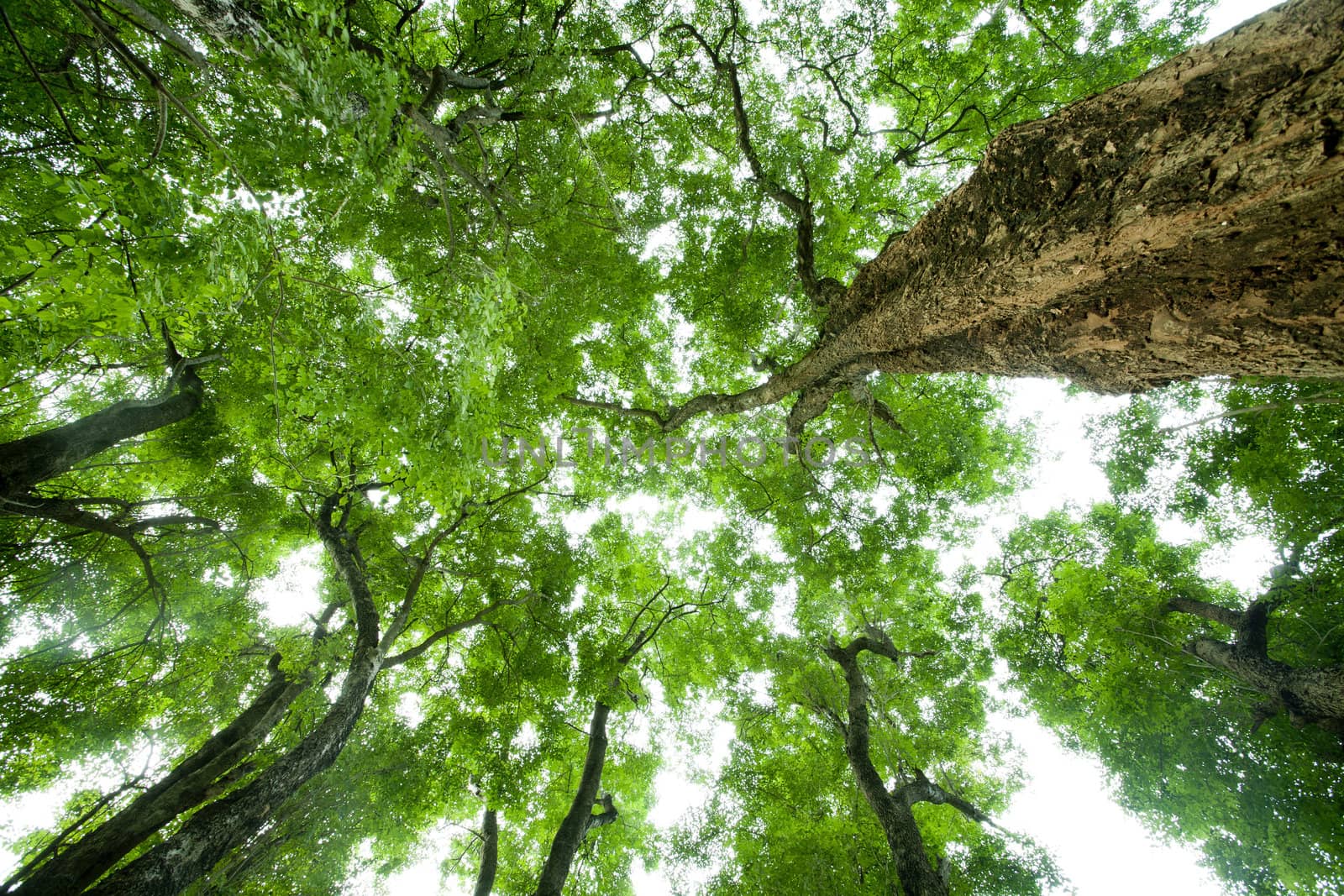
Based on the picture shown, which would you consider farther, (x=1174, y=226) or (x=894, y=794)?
(x=894, y=794)

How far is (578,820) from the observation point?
7379 mm

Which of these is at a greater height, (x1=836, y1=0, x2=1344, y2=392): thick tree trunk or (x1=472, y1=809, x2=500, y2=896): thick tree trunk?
(x1=836, y1=0, x2=1344, y2=392): thick tree trunk

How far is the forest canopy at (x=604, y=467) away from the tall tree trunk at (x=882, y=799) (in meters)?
0.07

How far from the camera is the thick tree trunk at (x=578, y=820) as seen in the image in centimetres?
670

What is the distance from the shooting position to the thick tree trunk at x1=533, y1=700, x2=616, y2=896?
264 inches

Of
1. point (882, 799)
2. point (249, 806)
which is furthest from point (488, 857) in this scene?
point (882, 799)

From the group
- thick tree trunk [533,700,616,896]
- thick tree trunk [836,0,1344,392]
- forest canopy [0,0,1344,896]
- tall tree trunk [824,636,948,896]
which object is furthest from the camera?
thick tree trunk [533,700,616,896]

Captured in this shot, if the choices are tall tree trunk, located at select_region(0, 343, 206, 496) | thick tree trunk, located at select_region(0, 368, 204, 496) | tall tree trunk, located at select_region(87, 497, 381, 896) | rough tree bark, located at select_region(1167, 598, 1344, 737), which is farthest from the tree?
thick tree trunk, located at select_region(0, 368, 204, 496)

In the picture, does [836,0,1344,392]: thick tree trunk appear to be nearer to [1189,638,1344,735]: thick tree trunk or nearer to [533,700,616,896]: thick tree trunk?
[1189,638,1344,735]: thick tree trunk

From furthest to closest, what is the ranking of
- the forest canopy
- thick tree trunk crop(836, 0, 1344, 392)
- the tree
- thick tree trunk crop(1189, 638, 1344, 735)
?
the tree < thick tree trunk crop(1189, 638, 1344, 735) < the forest canopy < thick tree trunk crop(836, 0, 1344, 392)

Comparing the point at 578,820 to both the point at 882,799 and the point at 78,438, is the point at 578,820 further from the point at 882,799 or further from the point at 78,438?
the point at 78,438

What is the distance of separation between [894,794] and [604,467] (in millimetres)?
7609

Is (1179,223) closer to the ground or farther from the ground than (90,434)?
farther from the ground

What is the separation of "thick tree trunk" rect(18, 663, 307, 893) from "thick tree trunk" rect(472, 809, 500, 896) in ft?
12.5
